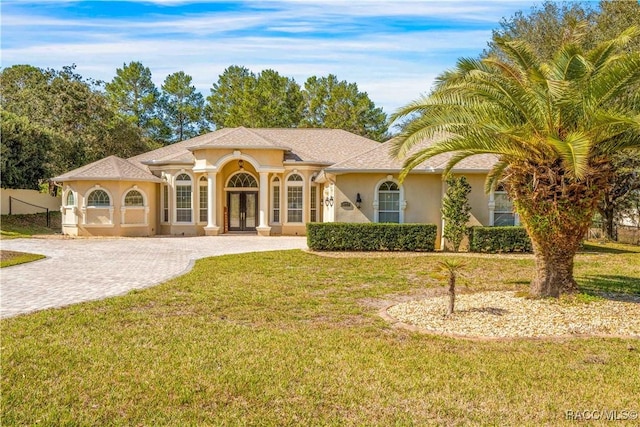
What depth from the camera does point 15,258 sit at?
629 inches

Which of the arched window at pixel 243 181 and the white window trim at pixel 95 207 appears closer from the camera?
the white window trim at pixel 95 207

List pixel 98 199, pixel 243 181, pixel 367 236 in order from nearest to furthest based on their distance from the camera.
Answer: pixel 367 236 → pixel 98 199 → pixel 243 181

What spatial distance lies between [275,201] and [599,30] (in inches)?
764

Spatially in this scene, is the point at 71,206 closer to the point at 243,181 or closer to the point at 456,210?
the point at 243,181

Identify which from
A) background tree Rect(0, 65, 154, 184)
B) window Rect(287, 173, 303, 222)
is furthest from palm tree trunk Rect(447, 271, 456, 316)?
background tree Rect(0, 65, 154, 184)

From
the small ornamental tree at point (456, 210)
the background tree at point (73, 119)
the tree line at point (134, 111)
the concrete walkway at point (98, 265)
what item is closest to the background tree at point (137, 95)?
the tree line at point (134, 111)

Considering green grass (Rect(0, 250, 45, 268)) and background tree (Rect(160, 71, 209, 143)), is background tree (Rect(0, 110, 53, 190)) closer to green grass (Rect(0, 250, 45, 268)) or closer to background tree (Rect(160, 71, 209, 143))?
green grass (Rect(0, 250, 45, 268))

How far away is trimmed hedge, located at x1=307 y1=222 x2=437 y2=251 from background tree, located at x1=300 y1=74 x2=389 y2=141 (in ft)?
→ 105

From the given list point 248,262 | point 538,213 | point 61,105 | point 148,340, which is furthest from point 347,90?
point 148,340

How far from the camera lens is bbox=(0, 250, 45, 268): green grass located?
1488 centimetres

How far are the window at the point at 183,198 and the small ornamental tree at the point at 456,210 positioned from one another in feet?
46.2

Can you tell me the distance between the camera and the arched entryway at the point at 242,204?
93.2 ft

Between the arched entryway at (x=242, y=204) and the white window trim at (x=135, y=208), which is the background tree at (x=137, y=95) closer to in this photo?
the arched entryway at (x=242, y=204)

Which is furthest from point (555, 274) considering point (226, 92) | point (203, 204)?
point (226, 92)
